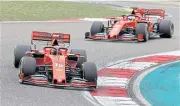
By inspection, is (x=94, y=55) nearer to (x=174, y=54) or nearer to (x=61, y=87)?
(x=174, y=54)

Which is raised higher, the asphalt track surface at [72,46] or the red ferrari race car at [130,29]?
the red ferrari race car at [130,29]

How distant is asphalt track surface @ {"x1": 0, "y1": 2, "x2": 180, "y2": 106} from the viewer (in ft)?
30.3

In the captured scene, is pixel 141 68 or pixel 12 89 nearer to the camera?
pixel 12 89

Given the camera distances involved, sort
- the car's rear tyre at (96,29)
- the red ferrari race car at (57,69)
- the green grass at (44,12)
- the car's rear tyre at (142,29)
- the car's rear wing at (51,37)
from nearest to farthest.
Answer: the red ferrari race car at (57,69) < the car's rear wing at (51,37) < the car's rear tyre at (142,29) < the car's rear tyre at (96,29) < the green grass at (44,12)

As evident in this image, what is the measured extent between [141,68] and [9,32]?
374 inches

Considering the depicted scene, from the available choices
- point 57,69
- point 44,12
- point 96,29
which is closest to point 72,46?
point 96,29

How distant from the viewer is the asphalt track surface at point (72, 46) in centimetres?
925

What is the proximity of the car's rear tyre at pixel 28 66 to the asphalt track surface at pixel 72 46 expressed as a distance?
260 millimetres

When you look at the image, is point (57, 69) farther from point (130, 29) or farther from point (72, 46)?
point (130, 29)

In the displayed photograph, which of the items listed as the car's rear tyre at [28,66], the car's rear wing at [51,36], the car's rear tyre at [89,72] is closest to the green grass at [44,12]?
the car's rear wing at [51,36]

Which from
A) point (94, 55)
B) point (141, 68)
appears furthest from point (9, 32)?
point (141, 68)

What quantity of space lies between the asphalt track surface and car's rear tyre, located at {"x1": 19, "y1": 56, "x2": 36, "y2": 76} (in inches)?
10.2

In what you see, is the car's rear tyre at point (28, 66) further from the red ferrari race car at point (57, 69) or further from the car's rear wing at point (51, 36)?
the car's rear wing at point (51, 36)

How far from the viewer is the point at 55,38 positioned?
12203 millimetres
